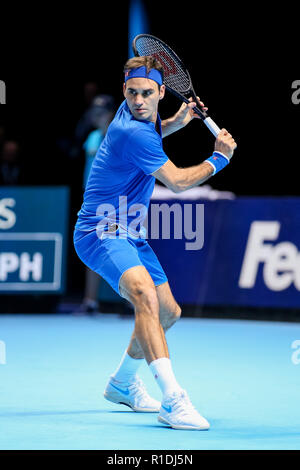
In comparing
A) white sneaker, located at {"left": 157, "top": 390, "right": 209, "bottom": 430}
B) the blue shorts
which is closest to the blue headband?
the blue shorts

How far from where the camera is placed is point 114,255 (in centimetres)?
488

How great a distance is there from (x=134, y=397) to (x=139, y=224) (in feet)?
3.22

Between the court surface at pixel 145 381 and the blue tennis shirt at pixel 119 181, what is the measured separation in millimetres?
1076

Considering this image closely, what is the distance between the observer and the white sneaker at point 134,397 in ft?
17.1

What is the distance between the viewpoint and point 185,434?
4434 mm

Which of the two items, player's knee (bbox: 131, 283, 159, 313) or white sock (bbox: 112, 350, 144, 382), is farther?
white sock (bbox: 112, 350, 144, 382)

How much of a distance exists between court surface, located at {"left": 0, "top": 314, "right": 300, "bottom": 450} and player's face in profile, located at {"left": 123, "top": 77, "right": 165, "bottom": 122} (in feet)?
5.34

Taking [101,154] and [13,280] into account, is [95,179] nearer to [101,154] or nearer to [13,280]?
[101,154]

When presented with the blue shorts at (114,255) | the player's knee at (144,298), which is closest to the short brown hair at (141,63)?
the blue shorts at (114,255)

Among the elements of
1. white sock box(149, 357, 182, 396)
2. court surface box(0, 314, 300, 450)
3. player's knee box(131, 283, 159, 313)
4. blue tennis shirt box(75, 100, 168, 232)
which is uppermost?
blue tennis shirt box(75, 100, 168, 232)

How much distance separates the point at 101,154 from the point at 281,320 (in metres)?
5.92

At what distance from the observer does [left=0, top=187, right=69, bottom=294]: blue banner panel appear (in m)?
10.7

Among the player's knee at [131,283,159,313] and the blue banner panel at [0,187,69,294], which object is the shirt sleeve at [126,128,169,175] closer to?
the player's knee at [131,283,159,313]

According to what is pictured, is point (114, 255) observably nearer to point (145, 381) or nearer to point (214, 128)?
point (214, 128)
